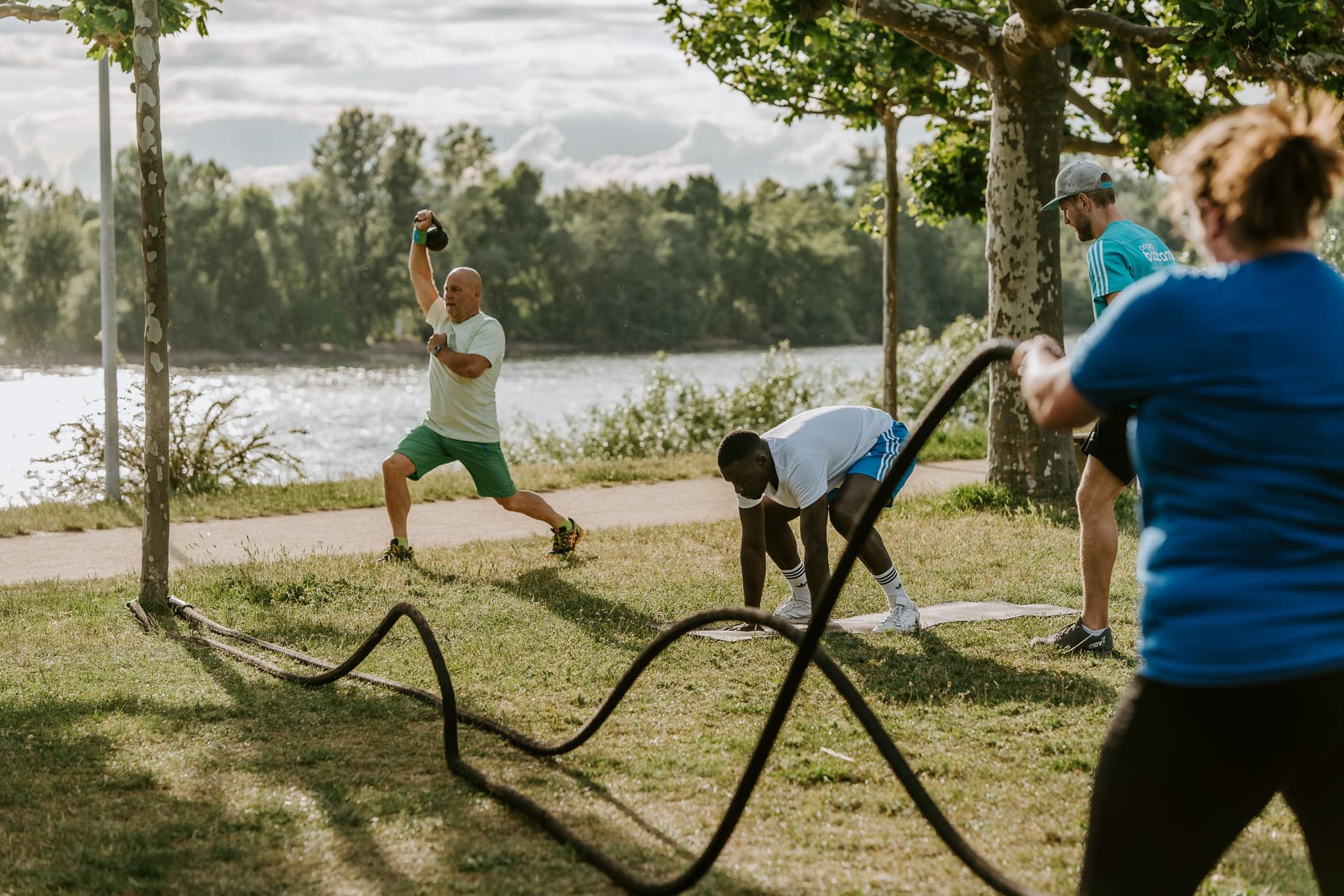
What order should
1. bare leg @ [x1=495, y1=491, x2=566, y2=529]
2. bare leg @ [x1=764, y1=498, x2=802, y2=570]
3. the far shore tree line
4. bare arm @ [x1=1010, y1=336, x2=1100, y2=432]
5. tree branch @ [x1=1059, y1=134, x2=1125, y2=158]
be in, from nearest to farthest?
bare arm @ [x1=1010, y1=336, x2=1100, y2=432] → bare leg @ [x1=764, y1=498, x2=802, y2=570] → bare leg @ [x1=495, y1=491, x2=566, y2=529] → tree branch @ [x1=1059, y1=134, x2=1125, y2=158] → the far shore tree line

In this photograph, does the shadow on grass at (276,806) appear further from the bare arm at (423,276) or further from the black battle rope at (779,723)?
the bare arm at (423,276)

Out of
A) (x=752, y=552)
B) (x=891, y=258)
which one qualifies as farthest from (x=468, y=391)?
(x=891, y=258)

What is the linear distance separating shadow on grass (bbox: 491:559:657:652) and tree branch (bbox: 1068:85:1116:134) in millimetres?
9085

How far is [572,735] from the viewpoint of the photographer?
14.6 ft

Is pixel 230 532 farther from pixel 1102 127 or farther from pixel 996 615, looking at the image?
pixel 1102 127

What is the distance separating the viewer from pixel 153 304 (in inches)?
285

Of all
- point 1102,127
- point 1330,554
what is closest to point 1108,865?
point 1330,554

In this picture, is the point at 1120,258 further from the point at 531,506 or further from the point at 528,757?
the point at 531,506

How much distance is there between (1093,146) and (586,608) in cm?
958

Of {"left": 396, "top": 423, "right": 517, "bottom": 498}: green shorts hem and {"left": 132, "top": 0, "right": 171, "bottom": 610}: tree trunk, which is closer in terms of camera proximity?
{"left": 132, "top": 0, "right": 171, "bottom": 610}: tree trunk

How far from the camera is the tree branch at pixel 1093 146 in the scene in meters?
14.3

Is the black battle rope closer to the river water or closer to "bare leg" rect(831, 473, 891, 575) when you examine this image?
"bare leg" rect(831, 473, 891, 575)

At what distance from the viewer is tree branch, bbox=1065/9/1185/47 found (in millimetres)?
9359

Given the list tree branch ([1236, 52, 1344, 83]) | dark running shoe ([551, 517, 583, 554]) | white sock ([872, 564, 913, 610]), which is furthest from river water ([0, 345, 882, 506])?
tree branch ([1236, 52, 1344, 83])
